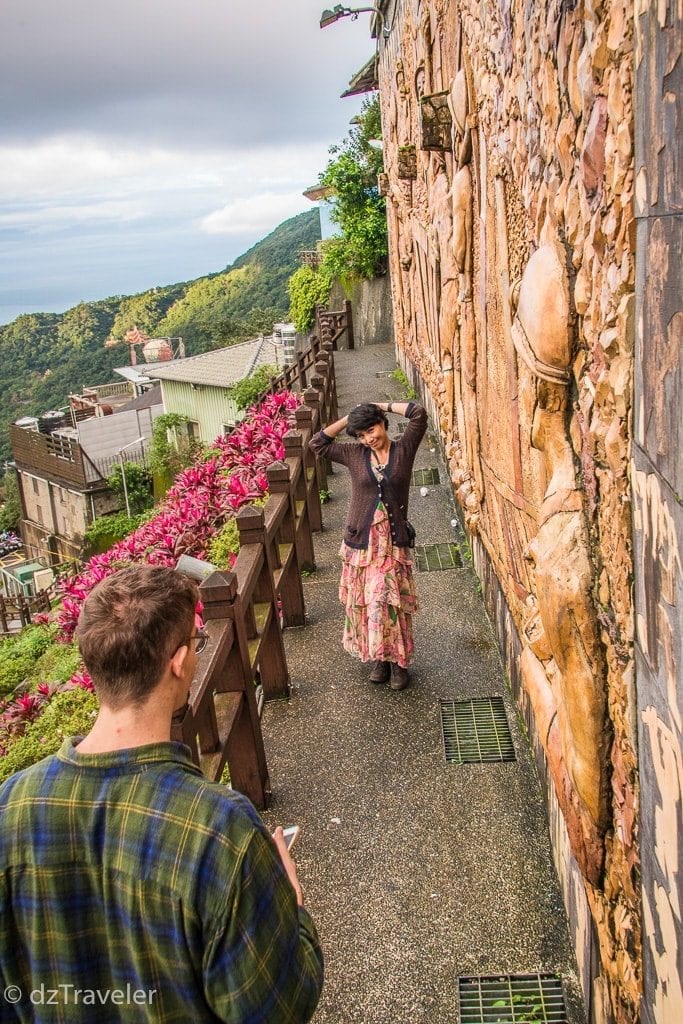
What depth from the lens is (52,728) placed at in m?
5.71

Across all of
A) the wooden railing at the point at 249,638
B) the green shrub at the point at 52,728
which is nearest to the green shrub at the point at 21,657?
the green shrub at the point at 52,728

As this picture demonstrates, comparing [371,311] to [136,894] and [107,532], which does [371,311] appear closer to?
[107,532]

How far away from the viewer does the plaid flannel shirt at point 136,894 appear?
153cm

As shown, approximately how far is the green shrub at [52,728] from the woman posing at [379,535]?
2.12 metres

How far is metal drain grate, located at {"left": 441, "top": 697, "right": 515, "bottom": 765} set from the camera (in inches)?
155

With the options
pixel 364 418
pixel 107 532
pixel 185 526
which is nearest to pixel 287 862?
pixel 364 418

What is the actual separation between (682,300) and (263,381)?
66.3 ft

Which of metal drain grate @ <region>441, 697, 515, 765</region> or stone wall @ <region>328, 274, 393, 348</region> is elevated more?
stone wall @ <region>328, 274, 393, 348</region>

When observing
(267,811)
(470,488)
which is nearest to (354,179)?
(470,488)

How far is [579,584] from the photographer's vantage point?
2.15 metres

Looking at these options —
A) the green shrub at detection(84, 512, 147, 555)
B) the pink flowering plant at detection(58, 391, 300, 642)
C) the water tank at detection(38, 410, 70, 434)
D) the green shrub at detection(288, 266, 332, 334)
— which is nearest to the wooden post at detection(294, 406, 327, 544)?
the pink flowering plant at detection(58, 391, 300, 642)

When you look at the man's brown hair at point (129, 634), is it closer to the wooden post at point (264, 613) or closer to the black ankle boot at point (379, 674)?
the wooden post at point (264, 613)

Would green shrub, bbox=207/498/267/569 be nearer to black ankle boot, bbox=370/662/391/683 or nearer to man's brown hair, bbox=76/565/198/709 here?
black ankle boot, bbox=370/662/391/683

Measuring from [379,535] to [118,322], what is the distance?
59934mm
